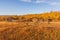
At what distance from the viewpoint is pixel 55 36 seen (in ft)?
22.8

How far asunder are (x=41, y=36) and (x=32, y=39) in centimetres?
47

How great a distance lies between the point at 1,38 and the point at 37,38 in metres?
1.36

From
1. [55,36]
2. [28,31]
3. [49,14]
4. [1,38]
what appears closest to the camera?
[1,38]

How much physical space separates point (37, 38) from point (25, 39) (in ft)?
1.63

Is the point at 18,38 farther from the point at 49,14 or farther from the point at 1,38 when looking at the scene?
the point at 49,14

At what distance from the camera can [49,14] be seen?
48844mm

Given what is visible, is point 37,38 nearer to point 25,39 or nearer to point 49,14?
point 25,39

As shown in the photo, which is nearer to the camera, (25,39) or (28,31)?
(25,39)

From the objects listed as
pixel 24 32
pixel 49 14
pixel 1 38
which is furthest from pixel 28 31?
pixel 49 14

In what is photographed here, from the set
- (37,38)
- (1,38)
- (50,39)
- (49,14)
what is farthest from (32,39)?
(49,14)

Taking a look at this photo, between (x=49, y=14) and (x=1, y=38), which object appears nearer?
(x=1, y=38)

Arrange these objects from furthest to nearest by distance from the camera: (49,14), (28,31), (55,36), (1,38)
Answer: (49,14) < (28,31) < (55,36) < (1,38)

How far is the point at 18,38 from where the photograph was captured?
662 cm

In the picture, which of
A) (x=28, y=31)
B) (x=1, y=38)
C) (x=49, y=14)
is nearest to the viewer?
(x=1, y=38)
